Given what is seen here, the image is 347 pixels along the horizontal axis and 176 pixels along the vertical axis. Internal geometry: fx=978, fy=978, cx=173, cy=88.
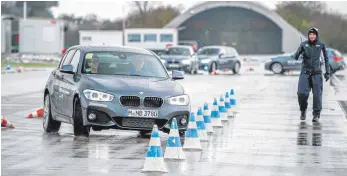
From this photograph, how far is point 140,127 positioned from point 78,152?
61.6 inches

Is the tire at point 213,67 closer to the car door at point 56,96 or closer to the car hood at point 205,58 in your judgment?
the car hood at point 205,58

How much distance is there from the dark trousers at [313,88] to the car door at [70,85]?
493 cm

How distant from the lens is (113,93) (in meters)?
13.9

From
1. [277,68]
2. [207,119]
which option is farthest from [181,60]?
[207,119]

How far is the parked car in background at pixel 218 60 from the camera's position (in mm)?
47781

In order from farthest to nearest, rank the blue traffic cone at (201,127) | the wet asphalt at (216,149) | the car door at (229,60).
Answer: the car door at (229,60) < the blue traffic cone at (201,127) < the wet asphalt at (216,149)

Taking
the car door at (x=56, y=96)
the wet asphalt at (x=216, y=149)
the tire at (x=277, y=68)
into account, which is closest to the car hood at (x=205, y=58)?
the tire at (x=277, y=68)

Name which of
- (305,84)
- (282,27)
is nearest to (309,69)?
(305,84)

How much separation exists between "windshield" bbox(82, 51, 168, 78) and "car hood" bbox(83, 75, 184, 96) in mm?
296

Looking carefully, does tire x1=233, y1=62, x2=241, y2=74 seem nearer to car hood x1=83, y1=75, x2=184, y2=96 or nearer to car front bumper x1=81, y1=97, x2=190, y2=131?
car hood x1=83, y1=75, x2=184, y2=96

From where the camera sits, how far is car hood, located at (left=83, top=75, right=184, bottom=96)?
14.0 m

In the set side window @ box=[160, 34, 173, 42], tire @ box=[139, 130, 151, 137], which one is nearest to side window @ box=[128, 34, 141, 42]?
side window @ box=[160, 34, 173, 42]

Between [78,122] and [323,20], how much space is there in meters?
57.7

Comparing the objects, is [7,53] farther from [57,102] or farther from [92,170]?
[92,170]
